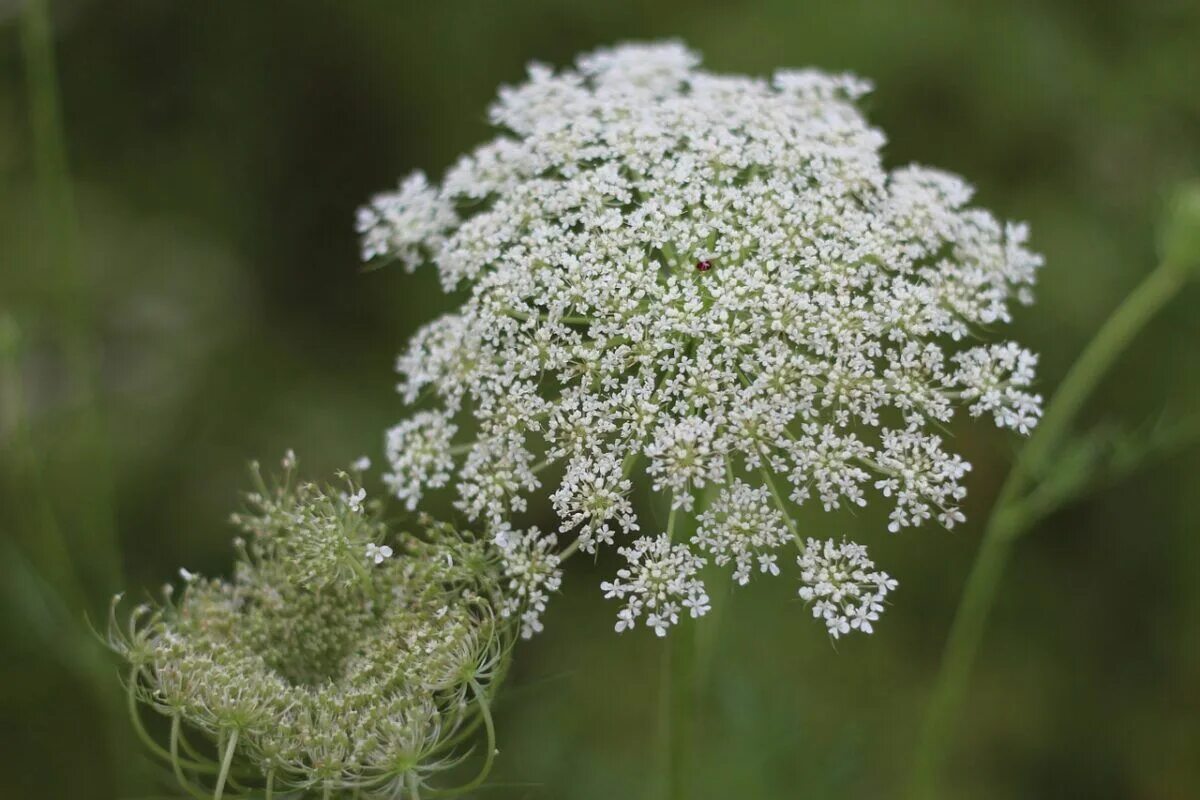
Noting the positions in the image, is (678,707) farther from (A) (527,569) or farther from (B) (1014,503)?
(B) (1014,503)

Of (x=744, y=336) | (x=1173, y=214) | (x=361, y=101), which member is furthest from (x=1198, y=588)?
(x=361, y=101)

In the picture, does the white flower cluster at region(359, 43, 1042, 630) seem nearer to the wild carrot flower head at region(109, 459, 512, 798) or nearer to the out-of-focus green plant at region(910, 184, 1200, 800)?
the wild carrot flower head at region(109, 459, 512, 798)

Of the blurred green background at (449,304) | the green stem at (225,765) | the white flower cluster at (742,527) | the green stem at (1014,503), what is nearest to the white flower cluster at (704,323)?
the white flower cluster at (742,527)

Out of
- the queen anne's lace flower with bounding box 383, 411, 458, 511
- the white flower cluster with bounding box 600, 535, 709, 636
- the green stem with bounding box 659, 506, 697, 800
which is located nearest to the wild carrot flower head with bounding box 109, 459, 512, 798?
the queen anne's lace flower with bounding box 383, 411, 458, 511

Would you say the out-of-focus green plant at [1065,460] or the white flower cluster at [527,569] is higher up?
the out-of-focus green plant at [1065,460]

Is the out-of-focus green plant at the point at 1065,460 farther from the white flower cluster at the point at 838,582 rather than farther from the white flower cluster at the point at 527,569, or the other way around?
the white flower cluster at the point at 527,569
